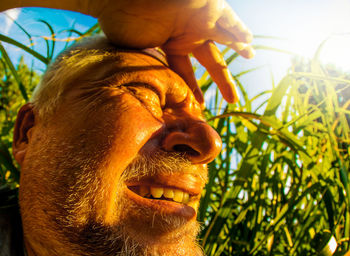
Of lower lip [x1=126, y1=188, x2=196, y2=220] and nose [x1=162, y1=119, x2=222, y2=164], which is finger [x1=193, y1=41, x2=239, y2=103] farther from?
lower lip [x1=126, y1=188, x2=196, y2=220]

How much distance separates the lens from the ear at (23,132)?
0.82 metres

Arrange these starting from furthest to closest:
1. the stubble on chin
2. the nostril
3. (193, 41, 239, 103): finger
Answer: (193, 41, 239, 103): finger → the nostril → the stubble on chin

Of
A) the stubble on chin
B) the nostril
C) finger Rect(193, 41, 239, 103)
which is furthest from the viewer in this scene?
finger Rect(193, 41, 239, 103)

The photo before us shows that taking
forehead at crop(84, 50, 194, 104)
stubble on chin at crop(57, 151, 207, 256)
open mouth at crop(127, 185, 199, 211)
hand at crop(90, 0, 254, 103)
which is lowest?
stubble on chin at crop(57, 151, 207, 256)

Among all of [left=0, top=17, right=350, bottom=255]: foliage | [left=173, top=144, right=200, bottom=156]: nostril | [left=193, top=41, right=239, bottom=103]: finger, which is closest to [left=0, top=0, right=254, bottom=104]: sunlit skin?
[left=193, top=41, right=239, bottom=103]: finger

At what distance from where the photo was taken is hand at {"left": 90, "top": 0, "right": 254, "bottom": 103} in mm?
648

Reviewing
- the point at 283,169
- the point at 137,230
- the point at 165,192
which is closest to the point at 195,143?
the point at 165,192

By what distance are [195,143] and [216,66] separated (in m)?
0.31

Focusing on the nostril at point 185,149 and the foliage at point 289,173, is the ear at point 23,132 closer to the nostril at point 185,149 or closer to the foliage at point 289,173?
the nostril at point 185,149

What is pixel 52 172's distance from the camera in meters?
0.68

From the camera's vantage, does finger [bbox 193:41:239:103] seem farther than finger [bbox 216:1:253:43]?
Yes

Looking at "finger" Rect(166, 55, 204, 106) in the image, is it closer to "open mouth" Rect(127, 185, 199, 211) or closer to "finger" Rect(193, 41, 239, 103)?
"finger" Rect(193, 41, 239, 103)

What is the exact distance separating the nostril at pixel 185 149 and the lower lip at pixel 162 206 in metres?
0.15

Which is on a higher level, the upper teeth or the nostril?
the nostril
